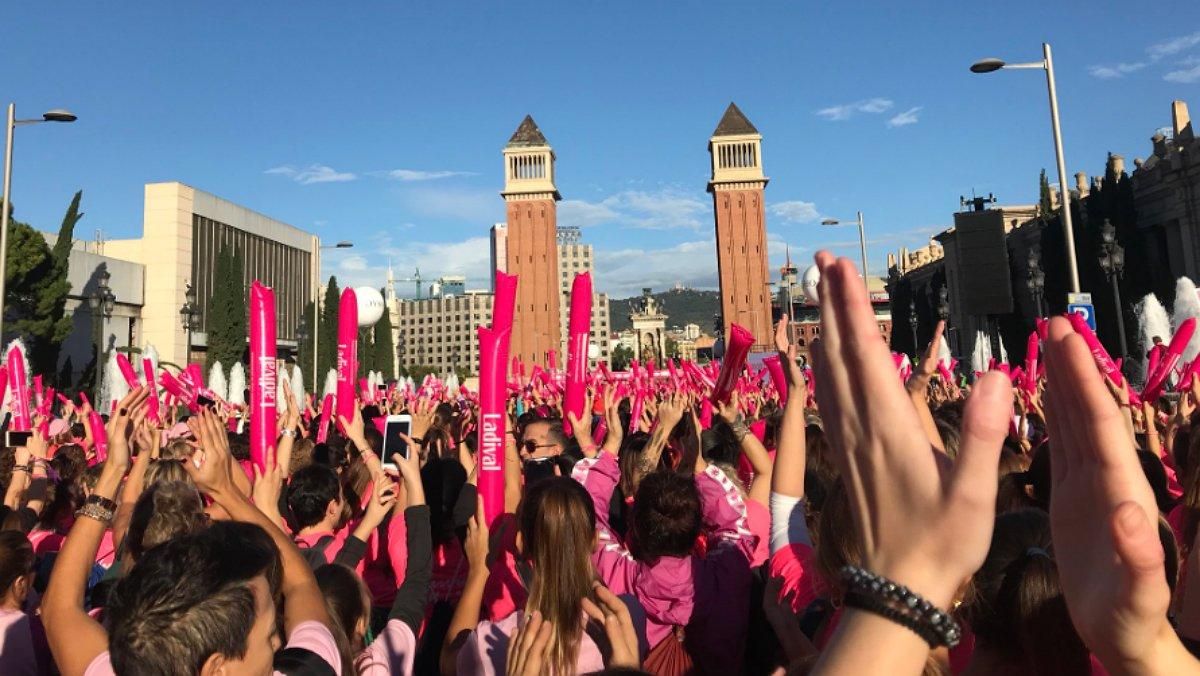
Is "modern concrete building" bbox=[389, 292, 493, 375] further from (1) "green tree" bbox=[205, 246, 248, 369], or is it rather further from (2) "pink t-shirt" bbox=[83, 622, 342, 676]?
(2) "pink t-shirt" bbox=[83, 622, 342, 676]

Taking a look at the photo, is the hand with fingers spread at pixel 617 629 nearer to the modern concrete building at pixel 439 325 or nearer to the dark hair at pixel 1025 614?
the dark hair at pixel 1025 614

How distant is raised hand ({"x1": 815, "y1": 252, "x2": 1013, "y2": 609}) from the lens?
39.1 inches

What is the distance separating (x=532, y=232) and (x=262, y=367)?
77887mm

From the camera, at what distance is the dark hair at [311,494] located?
4.18 meters

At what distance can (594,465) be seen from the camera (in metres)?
5.02

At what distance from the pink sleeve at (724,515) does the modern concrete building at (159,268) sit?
48.5 meters

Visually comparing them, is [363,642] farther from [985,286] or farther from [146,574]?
[985,286]

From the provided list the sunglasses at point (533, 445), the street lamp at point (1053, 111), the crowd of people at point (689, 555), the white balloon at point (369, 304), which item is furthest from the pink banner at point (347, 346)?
the white balloon at point (369, 304)

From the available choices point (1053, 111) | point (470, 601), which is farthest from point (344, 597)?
point (1053, 111)

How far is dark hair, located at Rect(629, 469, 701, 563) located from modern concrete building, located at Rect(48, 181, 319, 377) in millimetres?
48957

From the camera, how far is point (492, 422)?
439 cm

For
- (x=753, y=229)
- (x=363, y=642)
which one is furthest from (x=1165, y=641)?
(x=753, y=229)

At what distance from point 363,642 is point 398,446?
171cm

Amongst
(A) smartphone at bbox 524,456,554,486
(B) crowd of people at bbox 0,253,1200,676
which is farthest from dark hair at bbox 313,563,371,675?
(A) smartphone at bbox 524,456,554,486
